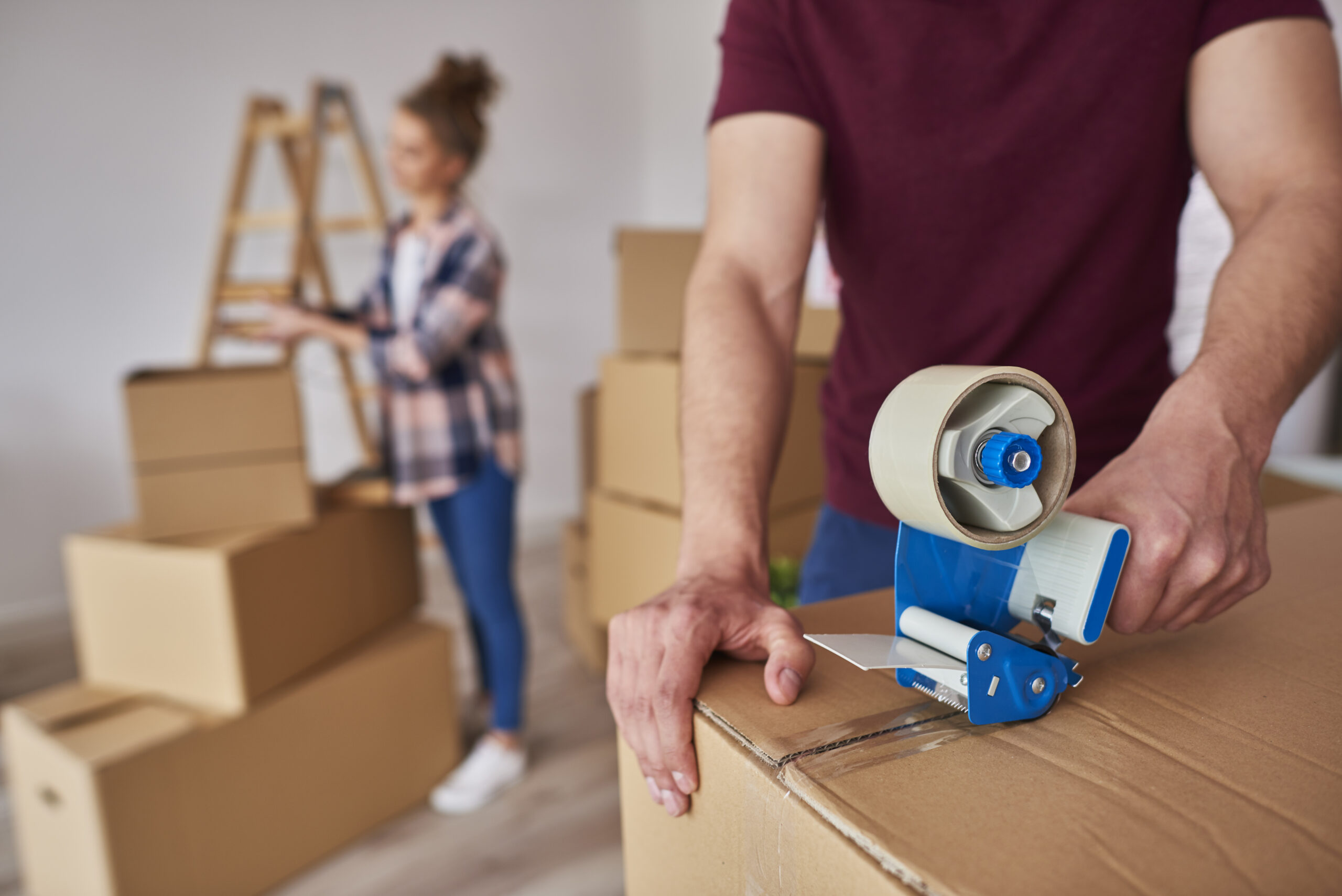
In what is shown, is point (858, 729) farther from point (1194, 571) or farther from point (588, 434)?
point (588, 434)

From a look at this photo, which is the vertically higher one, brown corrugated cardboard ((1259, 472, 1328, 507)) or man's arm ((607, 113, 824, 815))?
man's arm ((607, 113, 824, 815))

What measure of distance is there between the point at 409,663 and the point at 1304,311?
57.4 inches

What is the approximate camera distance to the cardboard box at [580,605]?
6.87 feet

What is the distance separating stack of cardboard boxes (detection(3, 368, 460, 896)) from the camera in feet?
3.83

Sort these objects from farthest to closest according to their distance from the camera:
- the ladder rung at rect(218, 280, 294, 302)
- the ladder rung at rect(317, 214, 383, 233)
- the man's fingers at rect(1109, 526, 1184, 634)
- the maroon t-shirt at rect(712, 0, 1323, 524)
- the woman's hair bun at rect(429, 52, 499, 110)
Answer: the ladder rung at rect(317, 214, 383, 233) → the ladder rung at rect(218, 280, 294, 302) → the woman's hair bun at rect(429, 52, 499, 110) → the maroon t-shirt at rect(712, 0, 1323, 524) → the man's fingers at rect(1109, 526, 1184, 634)

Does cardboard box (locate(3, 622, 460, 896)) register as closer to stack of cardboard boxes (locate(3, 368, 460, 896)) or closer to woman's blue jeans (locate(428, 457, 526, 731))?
stack of cardboard boxes (locate(3, 368, 460, 896))

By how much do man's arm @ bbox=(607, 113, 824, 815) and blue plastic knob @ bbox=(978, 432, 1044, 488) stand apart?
0.15 m

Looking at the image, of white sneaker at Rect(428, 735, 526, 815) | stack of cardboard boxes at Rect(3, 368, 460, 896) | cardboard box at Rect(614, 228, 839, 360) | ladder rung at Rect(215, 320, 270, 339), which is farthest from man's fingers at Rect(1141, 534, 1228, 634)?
ladder rung at Rect(215, 320, 270, 339)

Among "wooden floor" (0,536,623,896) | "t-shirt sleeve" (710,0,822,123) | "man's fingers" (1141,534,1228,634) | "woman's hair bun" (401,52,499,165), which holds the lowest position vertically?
"wooden floor" (0,536,623,896)

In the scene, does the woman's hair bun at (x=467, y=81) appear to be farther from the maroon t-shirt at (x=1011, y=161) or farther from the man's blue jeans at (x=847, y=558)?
the man's blue jeans at (x=847, y=558)

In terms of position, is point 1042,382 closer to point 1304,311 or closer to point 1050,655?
point 1050,655

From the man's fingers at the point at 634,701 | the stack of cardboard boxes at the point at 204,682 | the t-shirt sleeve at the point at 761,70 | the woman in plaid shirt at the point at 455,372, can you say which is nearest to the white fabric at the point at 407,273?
the woman in plaid shirt at the point at 455,372

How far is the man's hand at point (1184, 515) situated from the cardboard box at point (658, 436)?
3.48ft

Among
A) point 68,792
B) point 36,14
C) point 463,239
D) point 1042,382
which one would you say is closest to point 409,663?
point 68,792
